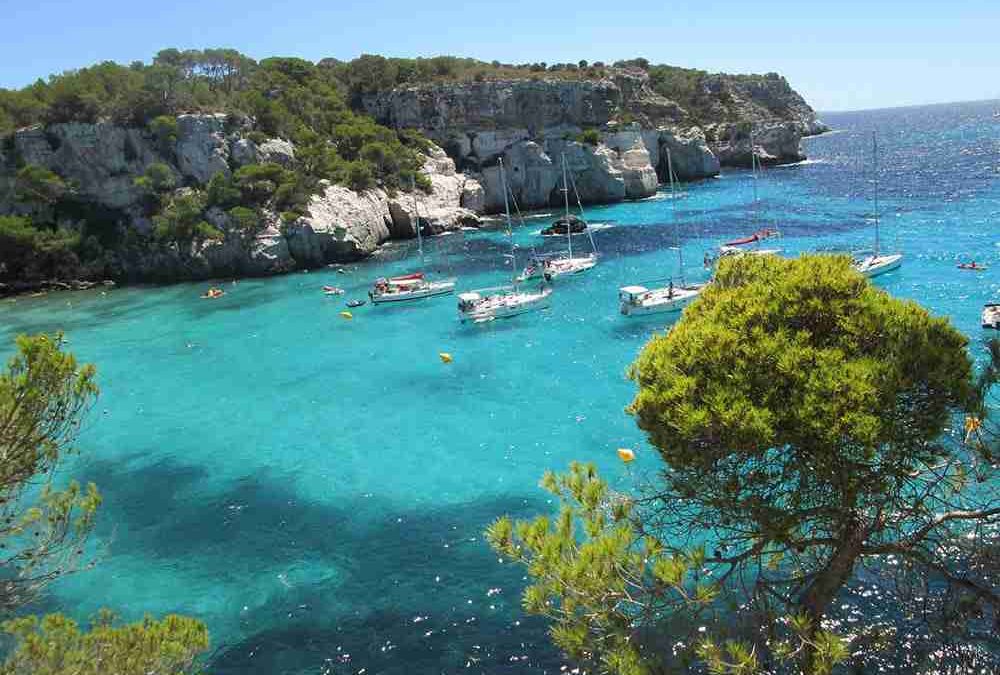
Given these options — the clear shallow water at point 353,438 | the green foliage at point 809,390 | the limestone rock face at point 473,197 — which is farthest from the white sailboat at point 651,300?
the limestone rock face at point 473,197

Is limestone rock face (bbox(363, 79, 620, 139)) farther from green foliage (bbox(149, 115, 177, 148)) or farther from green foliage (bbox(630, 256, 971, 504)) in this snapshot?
green foliage (bbox(630, 256, 971, 504))

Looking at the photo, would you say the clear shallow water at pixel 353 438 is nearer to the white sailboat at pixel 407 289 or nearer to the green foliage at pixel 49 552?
the white sailboat at pixel 407 289

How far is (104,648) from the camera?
355 inches

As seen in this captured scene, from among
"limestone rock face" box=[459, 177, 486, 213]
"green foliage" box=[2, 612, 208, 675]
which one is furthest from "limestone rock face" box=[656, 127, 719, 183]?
"green foliage" box=[2, 612, 208, 675]

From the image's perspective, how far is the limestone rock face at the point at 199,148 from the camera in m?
60.7

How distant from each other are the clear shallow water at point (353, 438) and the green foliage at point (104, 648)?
17.1 ft

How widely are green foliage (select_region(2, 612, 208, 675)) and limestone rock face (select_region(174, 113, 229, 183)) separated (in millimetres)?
57294

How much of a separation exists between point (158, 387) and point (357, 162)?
38.2m

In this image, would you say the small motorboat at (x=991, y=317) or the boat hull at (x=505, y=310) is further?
the boat hull at (x=505, y=310)

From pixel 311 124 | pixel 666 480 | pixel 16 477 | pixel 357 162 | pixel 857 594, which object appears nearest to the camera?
pixel 666 480

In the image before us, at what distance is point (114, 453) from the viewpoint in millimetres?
25688

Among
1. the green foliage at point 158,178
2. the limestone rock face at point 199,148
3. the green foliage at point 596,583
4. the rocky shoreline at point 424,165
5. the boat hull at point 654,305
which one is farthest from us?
the limestone rock face at point 199,148

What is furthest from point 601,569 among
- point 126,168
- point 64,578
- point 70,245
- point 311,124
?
point 311,124

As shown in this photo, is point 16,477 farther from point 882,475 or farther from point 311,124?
point 311,124
